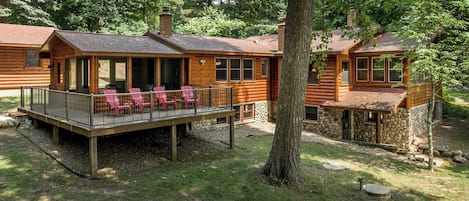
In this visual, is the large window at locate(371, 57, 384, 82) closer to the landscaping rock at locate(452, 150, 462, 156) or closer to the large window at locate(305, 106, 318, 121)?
the large window at locate(305, 106, 318, 121)

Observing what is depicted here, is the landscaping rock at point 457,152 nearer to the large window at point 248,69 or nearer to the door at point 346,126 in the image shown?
the door at point 346,126

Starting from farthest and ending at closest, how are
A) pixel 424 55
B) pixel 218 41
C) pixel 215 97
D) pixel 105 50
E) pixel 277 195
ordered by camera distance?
1. pixel 218 41
2. pixel 215 97
3. pixel 424 55
4. pixel 105 50
5. pixel 277 195

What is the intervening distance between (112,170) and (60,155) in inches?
76.1

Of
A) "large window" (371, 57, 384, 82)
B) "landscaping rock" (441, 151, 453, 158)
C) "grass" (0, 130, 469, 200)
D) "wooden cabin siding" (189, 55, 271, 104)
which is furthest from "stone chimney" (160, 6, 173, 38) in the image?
"landscaping rock" (441, 151, 453, 158)

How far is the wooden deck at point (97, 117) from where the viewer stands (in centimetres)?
955

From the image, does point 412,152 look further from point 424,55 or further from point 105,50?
point 105,50

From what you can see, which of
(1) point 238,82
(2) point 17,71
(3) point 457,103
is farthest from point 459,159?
(2) point 17,71

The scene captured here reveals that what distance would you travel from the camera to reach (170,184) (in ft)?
30.1

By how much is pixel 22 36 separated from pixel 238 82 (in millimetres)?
12828

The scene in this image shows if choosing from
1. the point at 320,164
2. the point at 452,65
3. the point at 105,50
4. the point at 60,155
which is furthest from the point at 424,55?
the point at 60,155

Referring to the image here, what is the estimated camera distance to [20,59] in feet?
64.1

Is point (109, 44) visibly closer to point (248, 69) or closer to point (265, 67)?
point (248, 69)

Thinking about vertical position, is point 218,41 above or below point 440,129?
above

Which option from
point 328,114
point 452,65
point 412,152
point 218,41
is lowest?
point 412,152
